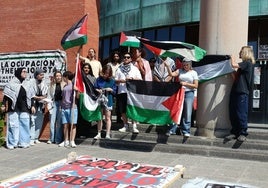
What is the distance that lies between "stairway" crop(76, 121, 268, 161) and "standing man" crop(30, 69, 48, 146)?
46.3 inches

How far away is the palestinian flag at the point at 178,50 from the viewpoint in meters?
9.66

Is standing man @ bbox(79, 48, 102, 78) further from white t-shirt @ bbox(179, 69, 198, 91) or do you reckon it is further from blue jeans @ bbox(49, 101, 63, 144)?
white t-shirt @ bbox(179, 69, 198, 91)

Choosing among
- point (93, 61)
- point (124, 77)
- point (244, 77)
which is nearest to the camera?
point (244, 77)

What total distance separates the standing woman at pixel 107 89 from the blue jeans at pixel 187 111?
6.31 ft

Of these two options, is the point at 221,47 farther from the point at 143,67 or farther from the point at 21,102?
the point at 21,102

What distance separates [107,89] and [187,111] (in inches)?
85.3

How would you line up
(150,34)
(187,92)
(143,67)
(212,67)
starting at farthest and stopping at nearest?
(150,34) < (143,67) < (212,67) < (187,92)

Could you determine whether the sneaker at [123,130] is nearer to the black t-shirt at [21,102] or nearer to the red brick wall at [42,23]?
the red brick wall at [42,23]

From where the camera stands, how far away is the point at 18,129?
10445 mm

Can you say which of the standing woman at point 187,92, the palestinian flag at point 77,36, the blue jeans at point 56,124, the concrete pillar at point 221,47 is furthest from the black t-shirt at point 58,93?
the concrete pillar at point 221,47

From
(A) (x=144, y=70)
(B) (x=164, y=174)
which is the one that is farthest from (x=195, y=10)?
(B) (x=164, y=174)

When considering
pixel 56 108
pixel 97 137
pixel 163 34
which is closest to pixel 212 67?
pixel 97 137

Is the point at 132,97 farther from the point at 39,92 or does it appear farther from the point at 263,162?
the point at 263,162

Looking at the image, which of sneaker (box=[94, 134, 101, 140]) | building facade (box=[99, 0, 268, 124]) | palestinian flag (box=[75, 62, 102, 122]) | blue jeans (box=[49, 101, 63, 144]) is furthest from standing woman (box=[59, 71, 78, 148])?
building facade (box=[99, 0, 268, 124])
